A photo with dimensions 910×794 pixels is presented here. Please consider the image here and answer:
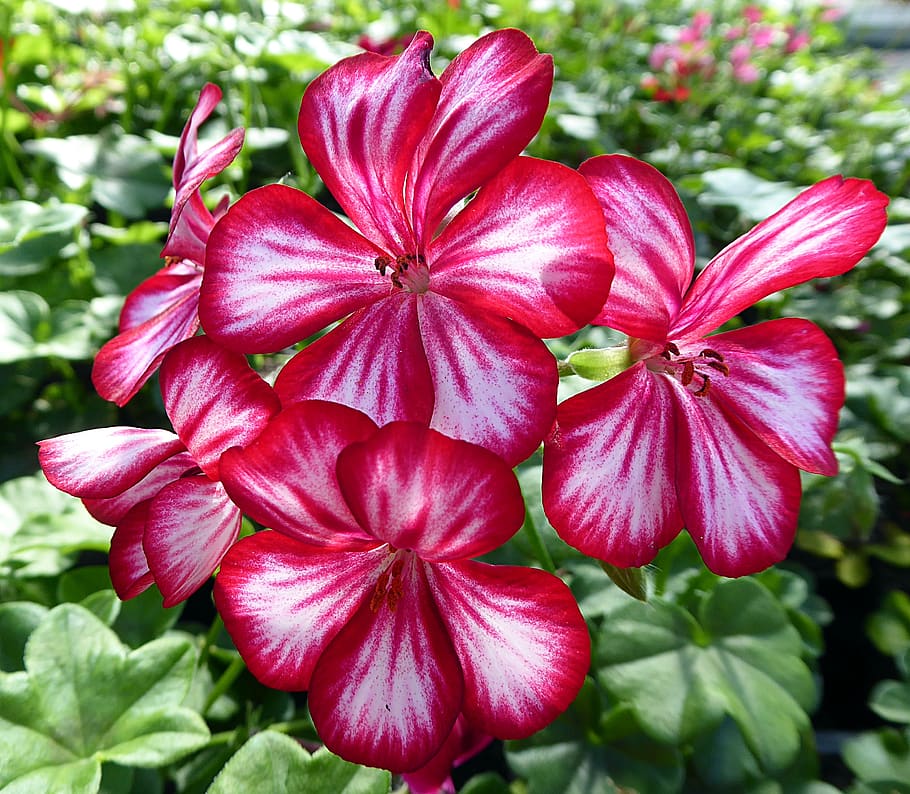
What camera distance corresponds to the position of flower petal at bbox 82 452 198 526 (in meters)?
0.47

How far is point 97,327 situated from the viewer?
1046 millimetres

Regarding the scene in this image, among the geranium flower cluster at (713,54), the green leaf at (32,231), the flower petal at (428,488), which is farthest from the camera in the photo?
the geranium flower cluster at (713,54)

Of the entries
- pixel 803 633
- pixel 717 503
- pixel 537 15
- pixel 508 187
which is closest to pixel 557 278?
pixel 508 187

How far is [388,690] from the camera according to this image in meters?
0.39

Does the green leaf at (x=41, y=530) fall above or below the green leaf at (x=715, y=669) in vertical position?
above

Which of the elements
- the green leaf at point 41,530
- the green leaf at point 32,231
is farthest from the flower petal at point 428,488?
the green leaf at point 32,231

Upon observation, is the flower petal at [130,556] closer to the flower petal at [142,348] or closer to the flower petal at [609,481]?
the flower petal at [142,348]

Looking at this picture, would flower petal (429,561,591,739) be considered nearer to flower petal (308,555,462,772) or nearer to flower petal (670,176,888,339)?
flower petal (308,555,462,772)

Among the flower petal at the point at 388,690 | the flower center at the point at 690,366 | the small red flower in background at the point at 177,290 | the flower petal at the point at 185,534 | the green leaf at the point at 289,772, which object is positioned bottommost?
the green leaf at the point at 289,772

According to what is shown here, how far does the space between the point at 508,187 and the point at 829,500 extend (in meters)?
0.81

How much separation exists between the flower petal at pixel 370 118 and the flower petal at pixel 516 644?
8.9 inches

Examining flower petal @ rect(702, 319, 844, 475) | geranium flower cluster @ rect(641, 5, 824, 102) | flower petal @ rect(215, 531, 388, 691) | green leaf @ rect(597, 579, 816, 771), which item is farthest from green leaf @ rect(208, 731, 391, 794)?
geranium flower cluster @ rect(641, 5, 824, 102)

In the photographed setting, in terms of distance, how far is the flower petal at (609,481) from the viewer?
15.7 inches

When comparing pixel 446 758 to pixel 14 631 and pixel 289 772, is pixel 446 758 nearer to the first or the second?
pixel 289 772
